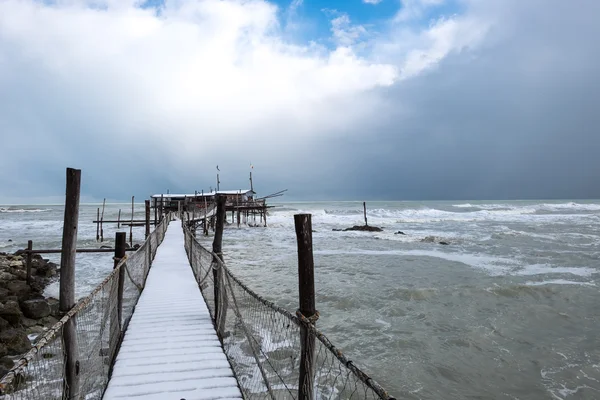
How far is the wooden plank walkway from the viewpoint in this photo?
3.65 m

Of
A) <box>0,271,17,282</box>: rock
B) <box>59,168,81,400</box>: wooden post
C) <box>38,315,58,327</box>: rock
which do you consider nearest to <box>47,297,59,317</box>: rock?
<box>38,315,58,327</box>: rock

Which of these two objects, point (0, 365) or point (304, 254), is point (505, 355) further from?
point (0, 365)

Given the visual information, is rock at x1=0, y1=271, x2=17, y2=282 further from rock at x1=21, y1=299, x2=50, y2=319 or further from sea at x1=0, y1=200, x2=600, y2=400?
rock at x1=21, y1=299, x2=50, y2=319

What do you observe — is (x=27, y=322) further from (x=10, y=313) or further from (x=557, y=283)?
(x=557, y=283)

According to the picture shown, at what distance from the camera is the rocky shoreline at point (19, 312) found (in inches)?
249

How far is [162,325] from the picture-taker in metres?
5.48

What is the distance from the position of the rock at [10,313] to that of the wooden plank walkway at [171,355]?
9.79 ft

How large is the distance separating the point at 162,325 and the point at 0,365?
265 centimetres

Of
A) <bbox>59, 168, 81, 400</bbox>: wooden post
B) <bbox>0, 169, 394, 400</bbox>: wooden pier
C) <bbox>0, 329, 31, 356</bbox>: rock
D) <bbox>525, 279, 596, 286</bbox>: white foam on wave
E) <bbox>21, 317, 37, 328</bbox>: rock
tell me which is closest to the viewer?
<bbox>0, 169, 394, 400</bbox>: wooden pier

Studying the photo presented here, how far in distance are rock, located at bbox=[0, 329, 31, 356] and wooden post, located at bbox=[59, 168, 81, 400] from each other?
3573mm

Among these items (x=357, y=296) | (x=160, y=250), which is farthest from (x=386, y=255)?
(x=160, y=250)

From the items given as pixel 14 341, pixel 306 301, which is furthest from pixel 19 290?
pixel 306 301

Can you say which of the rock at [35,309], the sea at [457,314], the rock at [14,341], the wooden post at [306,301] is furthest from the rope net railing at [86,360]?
the sea at [457,314]

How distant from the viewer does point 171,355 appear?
4.45 metres
